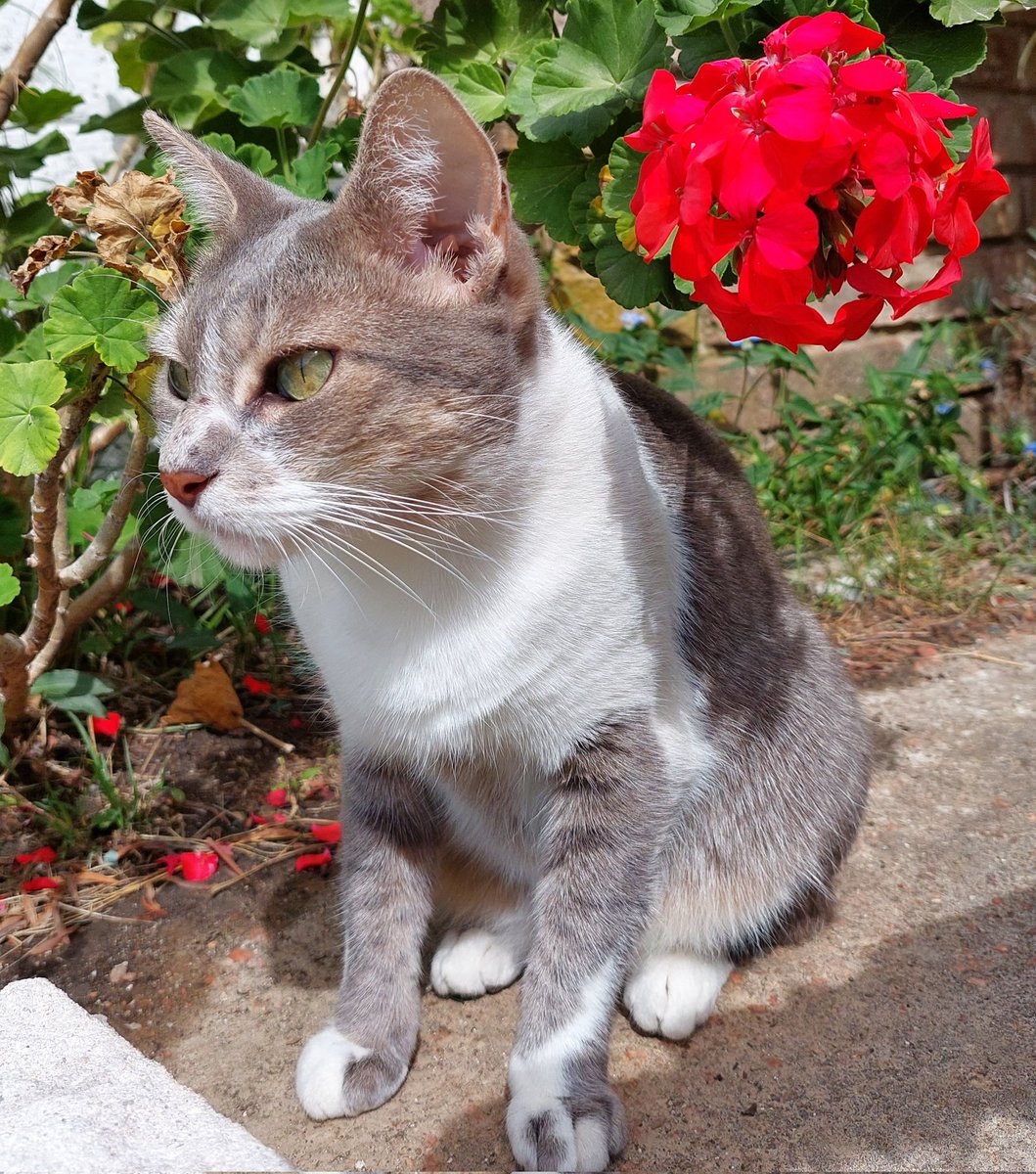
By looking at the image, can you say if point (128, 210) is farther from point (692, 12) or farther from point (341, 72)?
point (692, 12)

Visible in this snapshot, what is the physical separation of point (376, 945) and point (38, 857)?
0.77 m

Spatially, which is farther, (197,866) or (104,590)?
(104,590)

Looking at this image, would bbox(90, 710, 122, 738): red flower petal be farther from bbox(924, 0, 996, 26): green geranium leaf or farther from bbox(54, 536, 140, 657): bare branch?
bbox(924, 0, 996, 26): green geranium leaf

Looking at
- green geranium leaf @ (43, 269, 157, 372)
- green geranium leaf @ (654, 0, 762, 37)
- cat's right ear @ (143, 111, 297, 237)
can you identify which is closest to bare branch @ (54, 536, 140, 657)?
green geranium leaf @ (43, 269, 157, 372)

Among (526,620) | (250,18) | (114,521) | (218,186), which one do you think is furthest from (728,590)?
(250,18)

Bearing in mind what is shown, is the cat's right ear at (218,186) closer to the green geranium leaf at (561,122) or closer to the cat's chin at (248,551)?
the green geranium leaf at (561,122)

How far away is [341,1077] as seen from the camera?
1.50m

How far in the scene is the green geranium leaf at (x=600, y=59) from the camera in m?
1.51

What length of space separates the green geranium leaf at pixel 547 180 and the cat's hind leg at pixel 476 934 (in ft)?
3.50

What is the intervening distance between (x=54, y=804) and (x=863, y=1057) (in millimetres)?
1509

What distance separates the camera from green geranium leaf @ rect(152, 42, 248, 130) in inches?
82.5

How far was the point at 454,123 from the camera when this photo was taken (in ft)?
4.06

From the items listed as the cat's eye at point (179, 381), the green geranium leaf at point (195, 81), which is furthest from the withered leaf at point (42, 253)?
the green geranium leaf at point (195, 81)

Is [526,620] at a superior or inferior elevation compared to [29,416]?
inferior
